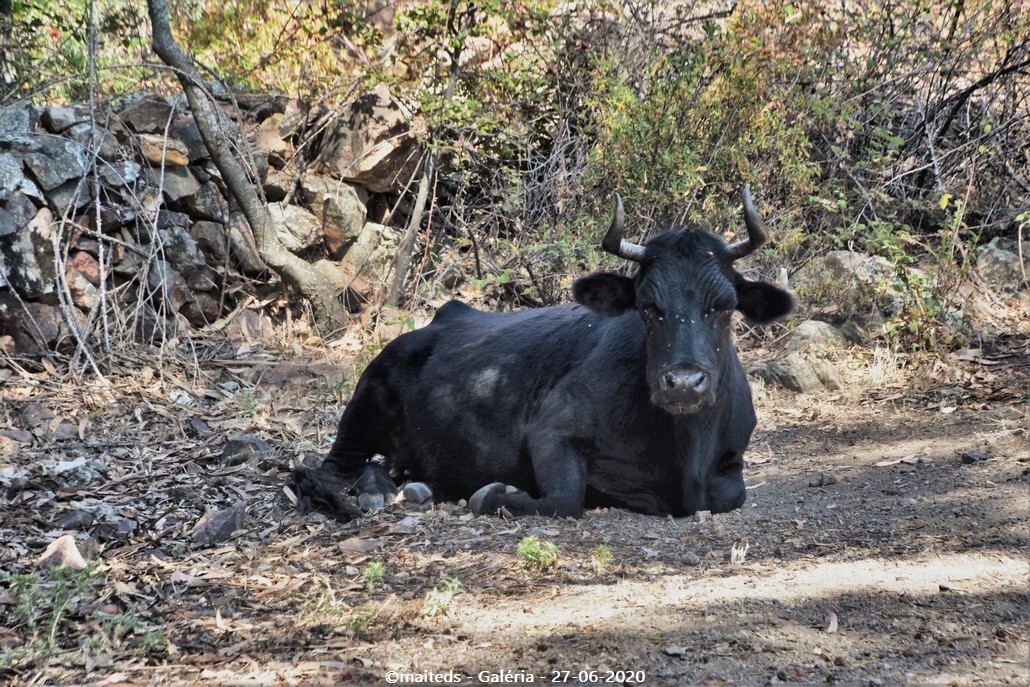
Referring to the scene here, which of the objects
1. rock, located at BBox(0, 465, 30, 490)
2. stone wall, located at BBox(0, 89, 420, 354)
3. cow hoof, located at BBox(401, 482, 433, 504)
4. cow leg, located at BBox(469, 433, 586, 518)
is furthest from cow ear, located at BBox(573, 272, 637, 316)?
stone wall, located at BBox(0, 89, 420, 354)

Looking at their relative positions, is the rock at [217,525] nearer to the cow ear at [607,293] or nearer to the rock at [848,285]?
the cow ear at [607,293]

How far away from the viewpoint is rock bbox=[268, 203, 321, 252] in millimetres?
11242

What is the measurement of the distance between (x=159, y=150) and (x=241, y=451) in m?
4.87

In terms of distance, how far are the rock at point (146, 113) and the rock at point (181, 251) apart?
1.15 metres

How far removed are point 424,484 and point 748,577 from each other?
2.85 meters

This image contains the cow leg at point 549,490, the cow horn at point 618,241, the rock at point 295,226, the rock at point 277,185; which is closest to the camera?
the cow horn at point 618,241

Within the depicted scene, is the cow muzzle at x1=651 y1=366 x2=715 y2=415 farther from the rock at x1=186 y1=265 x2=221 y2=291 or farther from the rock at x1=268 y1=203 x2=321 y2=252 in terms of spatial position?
the rock at x1=268 y1=203 x2=321 y2=252

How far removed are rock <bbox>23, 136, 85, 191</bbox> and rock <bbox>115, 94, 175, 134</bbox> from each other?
80cm

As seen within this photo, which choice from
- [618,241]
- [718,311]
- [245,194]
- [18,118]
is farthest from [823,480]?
[18,118]

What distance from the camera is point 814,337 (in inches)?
366

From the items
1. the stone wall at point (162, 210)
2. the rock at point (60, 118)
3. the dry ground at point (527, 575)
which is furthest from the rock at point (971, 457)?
the rock at point (60, 118)

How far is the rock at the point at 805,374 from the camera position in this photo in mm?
8719

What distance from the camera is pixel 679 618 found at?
3750 mm

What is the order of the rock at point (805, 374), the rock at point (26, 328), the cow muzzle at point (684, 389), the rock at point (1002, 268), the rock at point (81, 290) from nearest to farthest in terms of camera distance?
the cow muzzle at point (684, 389), the rock at point (805, 374), the rock at point (26, 328), the rock at point (81, 290), the rock at point (1002, 268)
